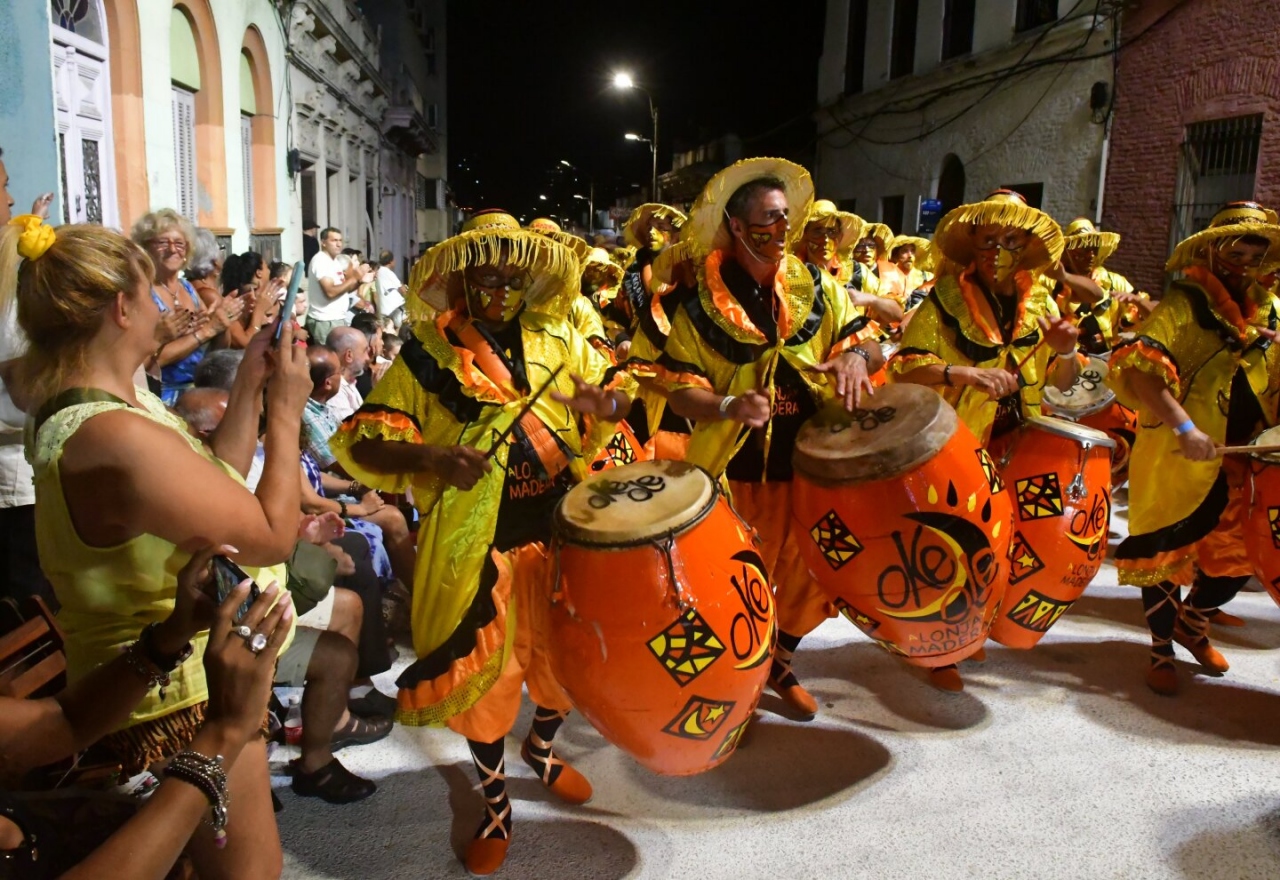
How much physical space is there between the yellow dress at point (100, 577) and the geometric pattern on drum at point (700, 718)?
1157mm

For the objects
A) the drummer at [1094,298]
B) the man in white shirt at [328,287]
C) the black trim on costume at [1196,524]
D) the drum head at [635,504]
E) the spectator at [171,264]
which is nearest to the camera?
the drum head at [635,504]

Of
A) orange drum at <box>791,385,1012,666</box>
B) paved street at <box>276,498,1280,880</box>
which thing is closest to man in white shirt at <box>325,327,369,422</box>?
paved street at <box>276,498,1280,880</box>

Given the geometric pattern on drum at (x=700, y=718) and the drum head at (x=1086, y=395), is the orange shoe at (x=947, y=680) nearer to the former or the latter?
the geometric pattern on drum at (x=700, y=718)

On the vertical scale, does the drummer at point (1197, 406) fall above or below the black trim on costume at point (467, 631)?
above

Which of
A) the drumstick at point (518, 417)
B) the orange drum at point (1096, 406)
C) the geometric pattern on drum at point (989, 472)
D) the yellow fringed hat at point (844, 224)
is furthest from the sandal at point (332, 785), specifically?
the yellow fringed hat at point (844, 224)

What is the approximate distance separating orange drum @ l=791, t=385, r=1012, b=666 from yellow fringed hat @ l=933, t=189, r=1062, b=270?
1.02 m

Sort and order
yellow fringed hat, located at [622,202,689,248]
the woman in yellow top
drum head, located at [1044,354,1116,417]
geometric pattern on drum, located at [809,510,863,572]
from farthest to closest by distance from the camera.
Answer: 1. yellow fringed hat, located at [622,202,689,248]
2. drum head, located at [1044,354,1116,417]
3. geometric pattern on drum, located at [809,510,863,572]
4. the woman in yellow top

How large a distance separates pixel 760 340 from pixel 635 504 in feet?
3.33

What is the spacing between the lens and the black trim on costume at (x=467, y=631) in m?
2.63

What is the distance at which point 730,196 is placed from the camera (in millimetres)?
3312

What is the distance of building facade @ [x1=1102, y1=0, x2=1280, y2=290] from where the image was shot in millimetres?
10227

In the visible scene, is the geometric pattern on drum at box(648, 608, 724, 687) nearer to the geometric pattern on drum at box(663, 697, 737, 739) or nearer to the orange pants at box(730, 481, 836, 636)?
the geometric pattern on drum at box(663, 697, 737, 739)

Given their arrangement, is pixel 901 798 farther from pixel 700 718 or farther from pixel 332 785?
pixel 332 785

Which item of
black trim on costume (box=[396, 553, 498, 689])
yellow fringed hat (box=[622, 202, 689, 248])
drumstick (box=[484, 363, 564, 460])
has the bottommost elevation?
black trim on costume (box=[396, 553, 498, 689])
